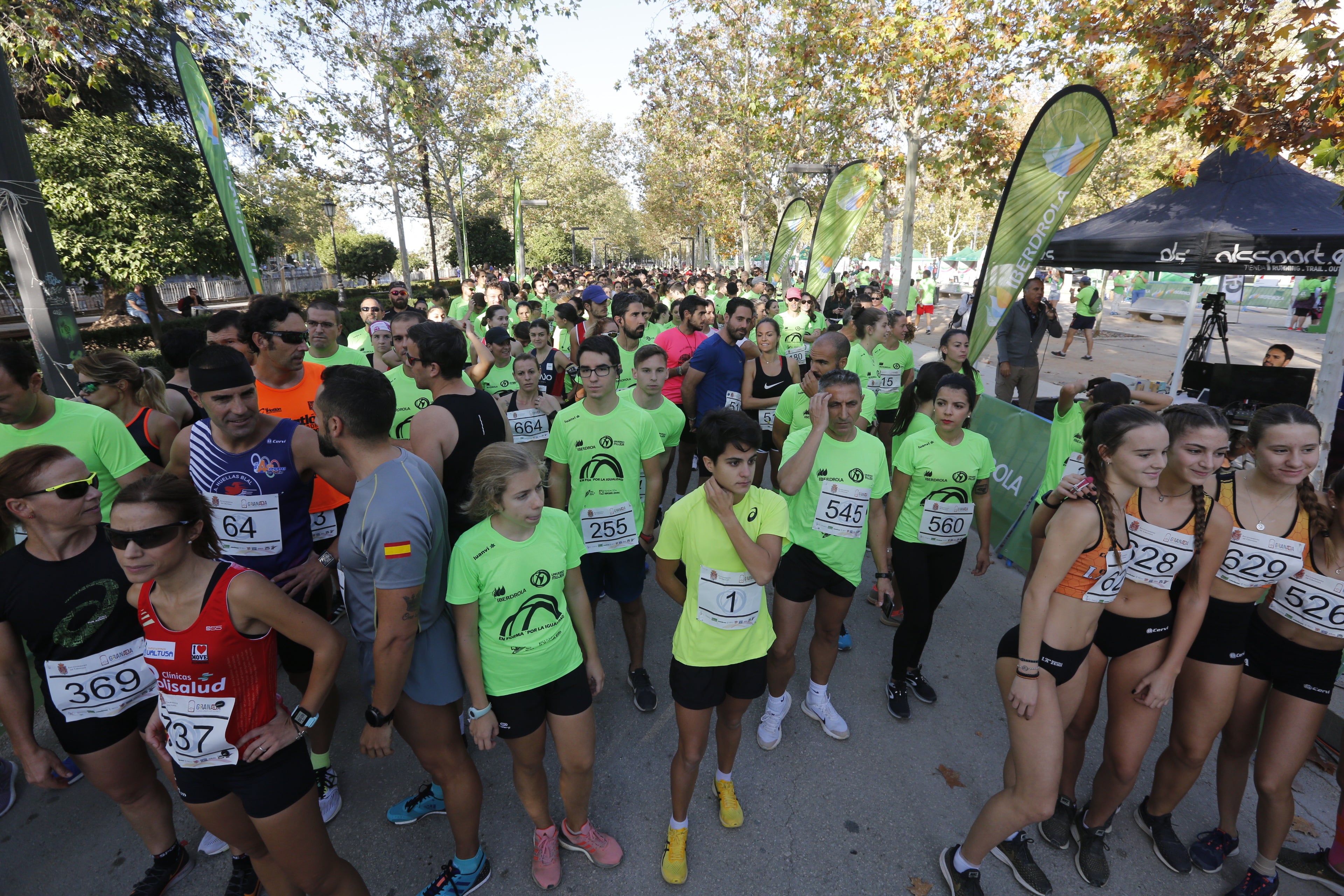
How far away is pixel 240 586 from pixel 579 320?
6.48m

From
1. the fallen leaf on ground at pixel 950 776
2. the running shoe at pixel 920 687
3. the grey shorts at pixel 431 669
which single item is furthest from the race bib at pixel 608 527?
the fallen leaf on ground at pixel 950 776

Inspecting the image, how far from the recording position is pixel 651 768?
3.30 metres

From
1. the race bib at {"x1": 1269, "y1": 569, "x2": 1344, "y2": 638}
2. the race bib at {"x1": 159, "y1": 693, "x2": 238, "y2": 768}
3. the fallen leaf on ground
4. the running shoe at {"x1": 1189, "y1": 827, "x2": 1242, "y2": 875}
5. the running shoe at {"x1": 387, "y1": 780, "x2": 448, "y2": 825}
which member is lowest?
the fallen leaf on ground

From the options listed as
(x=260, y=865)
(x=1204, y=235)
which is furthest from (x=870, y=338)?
(x=260, y=865)

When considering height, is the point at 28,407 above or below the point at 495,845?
above

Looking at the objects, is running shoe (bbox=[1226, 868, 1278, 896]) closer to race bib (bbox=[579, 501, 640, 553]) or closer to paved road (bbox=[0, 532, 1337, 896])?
paved road (bbox=[0, 532, 1337, 896])

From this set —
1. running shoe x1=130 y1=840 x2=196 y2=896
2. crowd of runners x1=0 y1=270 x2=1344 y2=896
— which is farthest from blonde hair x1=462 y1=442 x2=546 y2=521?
running shoe x1=130 y1=840 x2=196 y2=896

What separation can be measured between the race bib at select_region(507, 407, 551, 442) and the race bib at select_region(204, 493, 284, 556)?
81.1 inches

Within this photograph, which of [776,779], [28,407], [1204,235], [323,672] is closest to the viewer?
[323,672]

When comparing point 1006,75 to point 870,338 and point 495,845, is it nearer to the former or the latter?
point 870,338

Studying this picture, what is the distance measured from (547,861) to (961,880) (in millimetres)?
1745

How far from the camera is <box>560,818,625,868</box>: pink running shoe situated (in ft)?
8.87

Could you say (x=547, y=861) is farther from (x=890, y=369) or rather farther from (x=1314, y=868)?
(x=890, y=369)

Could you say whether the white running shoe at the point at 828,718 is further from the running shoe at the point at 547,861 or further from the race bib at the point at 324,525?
the race bib at the point at 324,525
